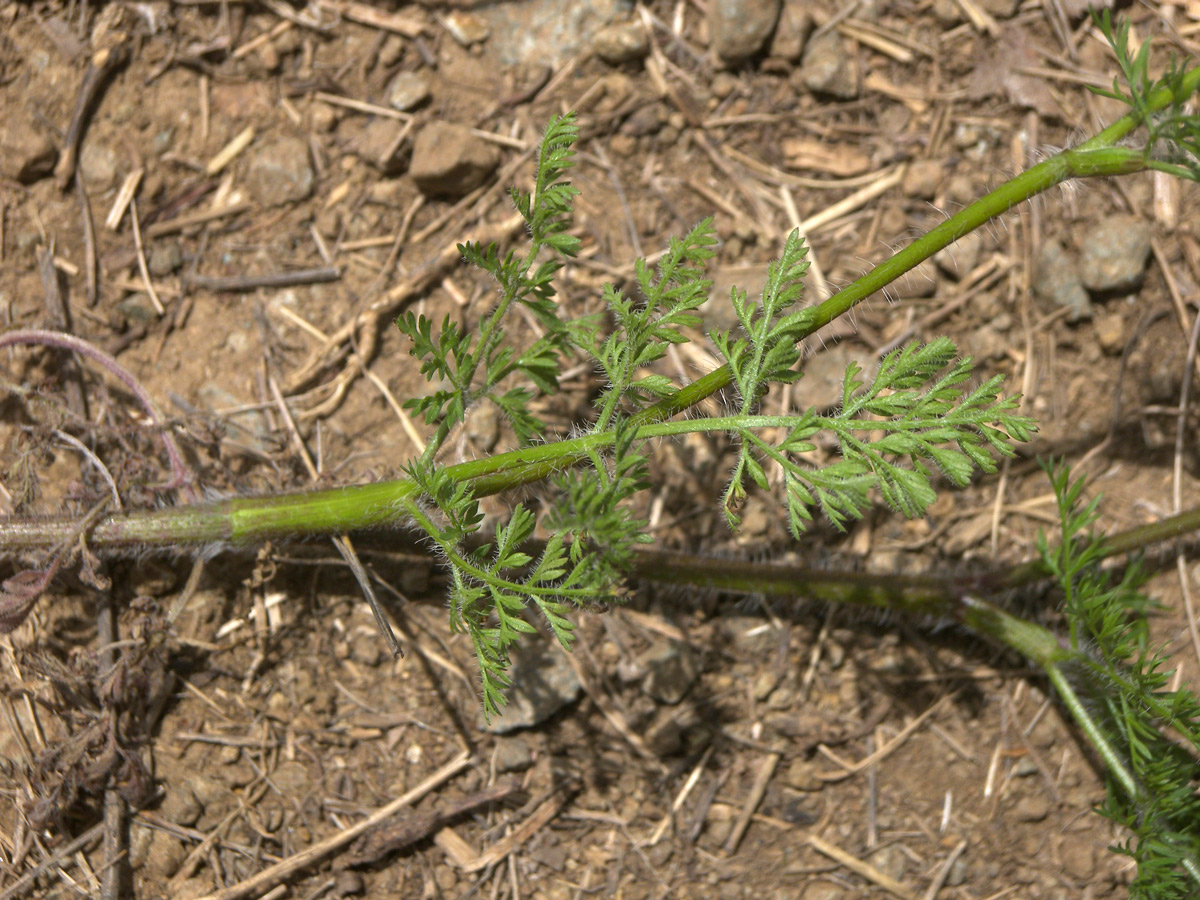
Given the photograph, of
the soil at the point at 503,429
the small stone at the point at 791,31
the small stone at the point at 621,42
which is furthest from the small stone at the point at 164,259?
the small stone at the point at 791,31

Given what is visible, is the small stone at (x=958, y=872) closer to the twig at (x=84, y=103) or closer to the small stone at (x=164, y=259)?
the small stone at (x=164, y=259)

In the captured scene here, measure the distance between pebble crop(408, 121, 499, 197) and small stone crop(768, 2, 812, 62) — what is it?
3.98 ft

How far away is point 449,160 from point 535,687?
1.94m

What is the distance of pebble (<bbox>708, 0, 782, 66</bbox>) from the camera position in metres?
3.53

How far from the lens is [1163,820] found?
3025 millimetres

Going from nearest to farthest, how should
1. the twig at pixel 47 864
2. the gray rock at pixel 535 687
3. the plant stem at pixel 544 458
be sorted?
the plant stem at pixel 544 458
the twig at pixel 47 864
the gray rock at pixel 535 687

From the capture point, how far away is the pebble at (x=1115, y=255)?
3.51 m

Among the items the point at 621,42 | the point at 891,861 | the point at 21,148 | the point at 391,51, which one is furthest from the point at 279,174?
the point at 891,861

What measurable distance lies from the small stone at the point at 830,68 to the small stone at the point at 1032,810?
9.16 ft

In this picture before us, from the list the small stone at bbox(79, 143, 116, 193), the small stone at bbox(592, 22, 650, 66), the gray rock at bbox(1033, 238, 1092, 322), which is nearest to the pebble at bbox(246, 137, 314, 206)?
the small stone at bbox(79, 143, 116, 193)

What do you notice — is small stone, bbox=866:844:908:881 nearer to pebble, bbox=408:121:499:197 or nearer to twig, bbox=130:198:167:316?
pebble, bbox=408:121:499:197

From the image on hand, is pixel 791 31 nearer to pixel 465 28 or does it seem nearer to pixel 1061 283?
pixel 465 28

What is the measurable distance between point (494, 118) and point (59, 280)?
172 cm

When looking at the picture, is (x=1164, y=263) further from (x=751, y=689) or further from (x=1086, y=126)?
(x=751, y=689)
